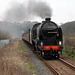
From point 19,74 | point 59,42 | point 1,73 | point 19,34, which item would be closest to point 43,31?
point 59,42

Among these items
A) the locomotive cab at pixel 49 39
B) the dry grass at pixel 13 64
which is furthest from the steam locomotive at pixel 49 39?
the dry grass at pixel 13 64

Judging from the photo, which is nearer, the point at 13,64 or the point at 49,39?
the point at 13,64

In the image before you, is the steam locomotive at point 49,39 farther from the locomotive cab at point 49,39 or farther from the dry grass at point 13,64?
the dry grass at point 13,64

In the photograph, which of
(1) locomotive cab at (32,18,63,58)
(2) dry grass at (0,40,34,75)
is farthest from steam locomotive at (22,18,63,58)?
(2) dry grass at (0,40,34,75)

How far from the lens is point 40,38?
1098cm

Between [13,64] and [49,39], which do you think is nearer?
[13,64]

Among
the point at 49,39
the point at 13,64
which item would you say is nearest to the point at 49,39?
the point at 49,39

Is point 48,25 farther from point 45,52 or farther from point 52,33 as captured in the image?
point 45,52

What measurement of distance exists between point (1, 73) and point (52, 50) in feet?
19.0

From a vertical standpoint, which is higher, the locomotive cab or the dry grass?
the locomotive cab

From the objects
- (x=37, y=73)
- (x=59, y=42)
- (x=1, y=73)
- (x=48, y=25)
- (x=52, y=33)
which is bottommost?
(x=37, y=73)

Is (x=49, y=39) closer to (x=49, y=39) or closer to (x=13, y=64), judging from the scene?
(x=49, y=39)

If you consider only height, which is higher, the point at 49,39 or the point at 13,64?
the point at 49,39

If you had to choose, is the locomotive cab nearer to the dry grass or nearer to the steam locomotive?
the steam locomotive
